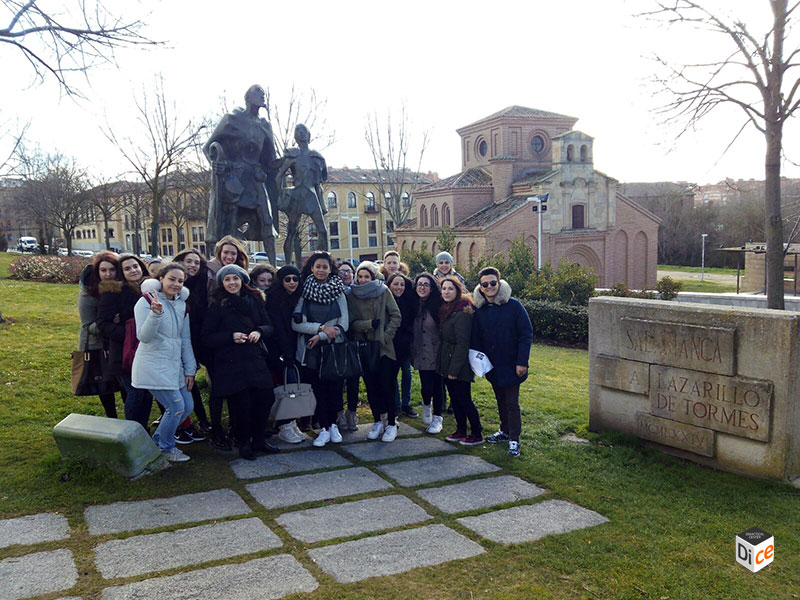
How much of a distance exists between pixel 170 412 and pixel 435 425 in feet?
8.75

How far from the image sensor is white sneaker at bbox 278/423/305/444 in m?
6.10

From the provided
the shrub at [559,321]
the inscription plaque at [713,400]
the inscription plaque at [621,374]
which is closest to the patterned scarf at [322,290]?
the inscription plaque at [621,374]

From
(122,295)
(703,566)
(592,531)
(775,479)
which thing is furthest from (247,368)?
(775,479)

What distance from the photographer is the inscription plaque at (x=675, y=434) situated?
18.4 feet

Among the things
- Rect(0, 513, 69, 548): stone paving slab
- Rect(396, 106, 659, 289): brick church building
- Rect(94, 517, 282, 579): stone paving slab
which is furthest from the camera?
Rect(396, 106, 659, 289): brick church building

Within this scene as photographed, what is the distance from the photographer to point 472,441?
20.4 ft

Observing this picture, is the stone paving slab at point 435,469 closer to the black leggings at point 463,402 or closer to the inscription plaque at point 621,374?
the black leggings at point 463,402

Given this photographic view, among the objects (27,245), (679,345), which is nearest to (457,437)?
(679,345)

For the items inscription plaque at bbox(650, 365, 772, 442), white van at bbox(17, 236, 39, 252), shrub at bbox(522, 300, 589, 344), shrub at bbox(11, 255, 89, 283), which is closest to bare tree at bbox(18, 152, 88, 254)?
shrub at bbox(11, 255, 89, 283)

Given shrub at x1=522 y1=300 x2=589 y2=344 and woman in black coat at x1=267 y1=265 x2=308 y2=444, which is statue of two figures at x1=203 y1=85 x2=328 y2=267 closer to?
woman in black coat at x1=267 y1=265 x2=308 y2=444

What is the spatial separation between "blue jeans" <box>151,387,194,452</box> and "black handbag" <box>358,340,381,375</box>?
5.43 ft

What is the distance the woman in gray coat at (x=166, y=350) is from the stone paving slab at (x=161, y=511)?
79 centimetres

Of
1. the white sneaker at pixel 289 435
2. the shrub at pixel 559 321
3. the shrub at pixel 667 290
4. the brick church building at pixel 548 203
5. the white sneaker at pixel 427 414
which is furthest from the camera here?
the brick church building at pixel 548 203

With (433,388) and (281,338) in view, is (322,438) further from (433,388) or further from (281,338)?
(433,388)
